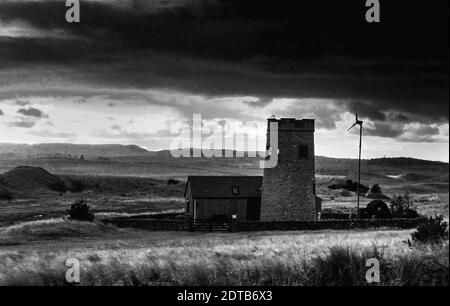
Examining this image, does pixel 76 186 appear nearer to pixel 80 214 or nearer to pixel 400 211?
pixel 80 214

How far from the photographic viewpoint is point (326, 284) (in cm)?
1455

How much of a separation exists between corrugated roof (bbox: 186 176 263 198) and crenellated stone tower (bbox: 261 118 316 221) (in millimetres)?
6373

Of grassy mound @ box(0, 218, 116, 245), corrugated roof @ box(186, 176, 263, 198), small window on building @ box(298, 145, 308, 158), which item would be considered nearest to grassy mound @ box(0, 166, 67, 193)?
corrugated roof @ box(186, 176, 263, 198)

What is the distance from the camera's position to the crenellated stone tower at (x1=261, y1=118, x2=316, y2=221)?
161 feet

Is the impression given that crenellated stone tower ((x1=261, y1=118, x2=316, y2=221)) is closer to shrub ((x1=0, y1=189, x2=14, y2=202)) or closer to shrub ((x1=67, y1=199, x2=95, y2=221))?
shrub ((x1=67, y1=199, x2=95, y2=221))

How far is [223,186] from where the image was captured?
184ft

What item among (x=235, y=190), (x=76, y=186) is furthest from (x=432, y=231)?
(x=76, y=186)

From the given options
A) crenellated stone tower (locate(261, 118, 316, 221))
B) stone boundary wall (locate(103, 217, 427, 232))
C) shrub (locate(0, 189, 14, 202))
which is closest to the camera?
stone boundary wall (locate(103, 217, 427, 232))

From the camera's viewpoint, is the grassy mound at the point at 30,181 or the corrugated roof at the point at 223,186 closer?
the corrugated roof at the point at 223,186

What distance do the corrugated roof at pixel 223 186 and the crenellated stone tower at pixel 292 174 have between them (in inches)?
251

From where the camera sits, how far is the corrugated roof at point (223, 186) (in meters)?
55.5

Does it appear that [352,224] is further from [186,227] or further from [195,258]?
[195,258]

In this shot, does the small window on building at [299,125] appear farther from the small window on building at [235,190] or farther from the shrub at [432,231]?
the shrub at [432,231]

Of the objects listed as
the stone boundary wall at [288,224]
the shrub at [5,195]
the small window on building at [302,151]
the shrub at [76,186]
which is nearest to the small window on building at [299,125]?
the small window on building at [302,151]
